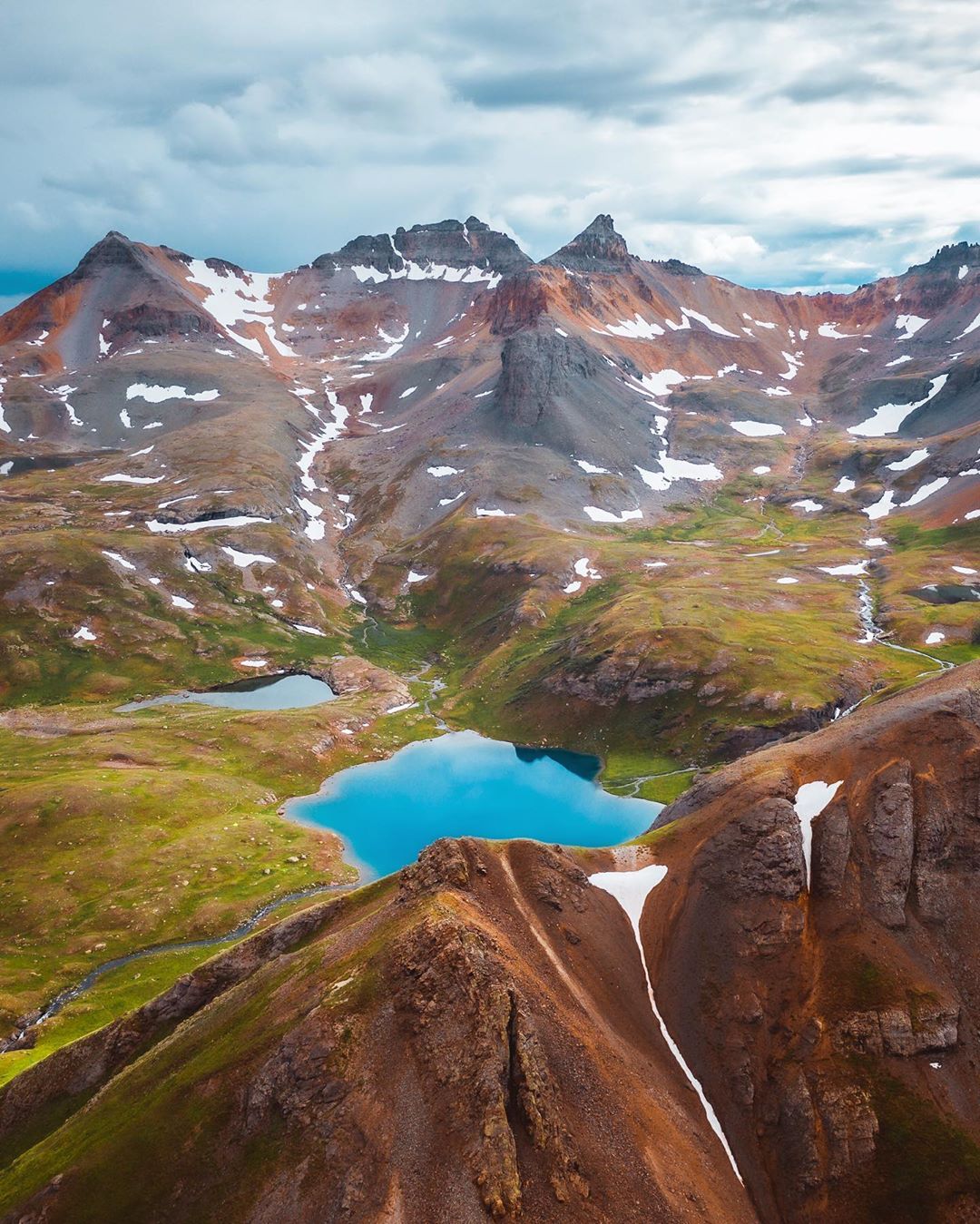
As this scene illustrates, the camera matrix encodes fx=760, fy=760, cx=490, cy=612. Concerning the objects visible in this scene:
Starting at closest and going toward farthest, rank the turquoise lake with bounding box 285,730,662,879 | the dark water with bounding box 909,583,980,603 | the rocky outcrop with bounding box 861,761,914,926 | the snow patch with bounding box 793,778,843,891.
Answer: the rocky outcrop with bounding box 861,761,914,926
the snow patch with bounding box 793,778,843,891
the turquoise lake with bounding box 285,730,662,879
the dark water with bounding box 909,583,980,603

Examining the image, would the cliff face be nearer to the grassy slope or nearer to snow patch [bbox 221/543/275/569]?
the grassy slope

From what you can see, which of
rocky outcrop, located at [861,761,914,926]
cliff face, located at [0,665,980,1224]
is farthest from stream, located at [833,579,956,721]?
cliff face, located at [0,665,980,1224]

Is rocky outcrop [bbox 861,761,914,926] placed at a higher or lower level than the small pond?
higher

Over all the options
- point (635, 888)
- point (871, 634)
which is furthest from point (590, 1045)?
point (871, 634)

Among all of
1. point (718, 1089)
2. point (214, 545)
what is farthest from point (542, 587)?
point (718, 1089)

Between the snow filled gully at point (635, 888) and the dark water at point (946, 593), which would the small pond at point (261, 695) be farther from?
the dark water at point (946, 593)

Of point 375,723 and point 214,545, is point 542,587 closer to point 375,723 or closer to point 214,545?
point 375,723

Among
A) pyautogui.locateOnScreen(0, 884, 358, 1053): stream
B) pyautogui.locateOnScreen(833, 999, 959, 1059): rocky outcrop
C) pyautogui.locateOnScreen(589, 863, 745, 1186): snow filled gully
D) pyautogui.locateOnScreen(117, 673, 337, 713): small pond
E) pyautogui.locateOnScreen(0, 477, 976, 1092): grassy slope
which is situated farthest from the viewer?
pyautogui.locateOnScreen(117, 673, 337, 713): small pond
